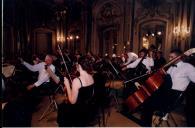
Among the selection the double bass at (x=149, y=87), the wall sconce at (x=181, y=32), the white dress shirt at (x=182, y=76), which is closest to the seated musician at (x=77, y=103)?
the double bass at (x=149, y=87)

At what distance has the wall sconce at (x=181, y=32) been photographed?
8.80 m

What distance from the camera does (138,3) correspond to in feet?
35.3

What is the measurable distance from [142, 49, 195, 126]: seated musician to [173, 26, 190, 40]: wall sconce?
17.5 feet

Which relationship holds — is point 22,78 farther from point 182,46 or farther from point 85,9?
point 85,9

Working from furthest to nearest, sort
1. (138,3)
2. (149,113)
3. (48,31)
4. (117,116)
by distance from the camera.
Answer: (48,31)
(138,3)
(117,116)
(149,113)

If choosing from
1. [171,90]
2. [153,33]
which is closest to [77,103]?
[171,90]

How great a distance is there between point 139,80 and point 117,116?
0.91m

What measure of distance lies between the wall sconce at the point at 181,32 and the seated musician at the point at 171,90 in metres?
5.34

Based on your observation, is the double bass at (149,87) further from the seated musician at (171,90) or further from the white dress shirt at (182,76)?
the white dress shirt at (182,76)

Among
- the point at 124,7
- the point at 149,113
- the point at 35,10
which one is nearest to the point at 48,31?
the point at 35,10

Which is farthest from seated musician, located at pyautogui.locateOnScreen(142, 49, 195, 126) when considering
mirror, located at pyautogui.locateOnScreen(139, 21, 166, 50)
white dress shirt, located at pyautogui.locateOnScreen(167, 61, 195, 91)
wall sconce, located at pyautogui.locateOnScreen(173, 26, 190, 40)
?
mirror, located at pyautogui.locateOnScreen(139, 21, 166, 50)

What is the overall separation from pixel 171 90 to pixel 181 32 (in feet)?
19.5

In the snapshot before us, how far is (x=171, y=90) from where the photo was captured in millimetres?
3762

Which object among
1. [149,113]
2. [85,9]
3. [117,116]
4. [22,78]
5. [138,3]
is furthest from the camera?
[85,9]
